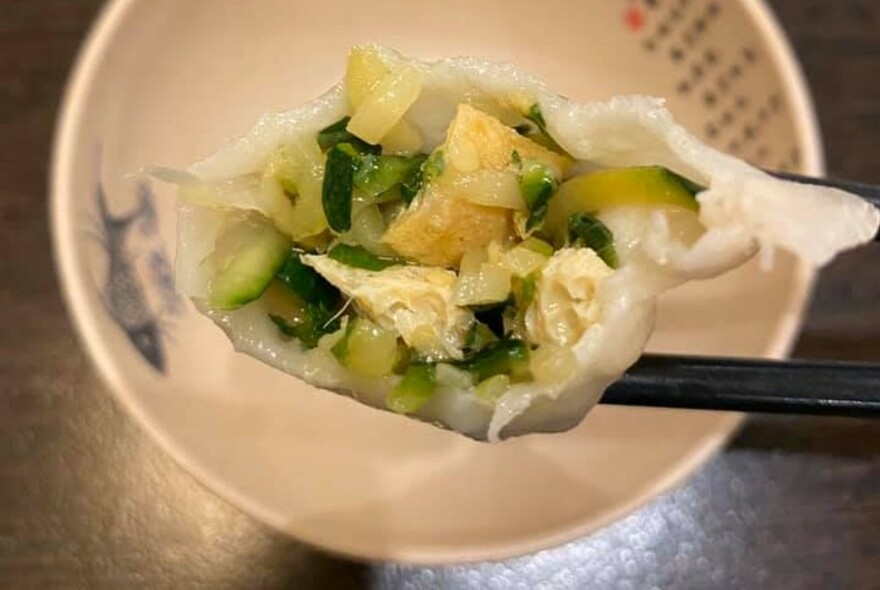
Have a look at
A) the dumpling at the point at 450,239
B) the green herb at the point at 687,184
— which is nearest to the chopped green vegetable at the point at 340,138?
the dumpling at the point at 450,239

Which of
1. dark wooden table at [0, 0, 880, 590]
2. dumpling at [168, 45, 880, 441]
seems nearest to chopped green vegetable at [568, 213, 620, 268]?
dumpling at [168, 45, 880, 441]

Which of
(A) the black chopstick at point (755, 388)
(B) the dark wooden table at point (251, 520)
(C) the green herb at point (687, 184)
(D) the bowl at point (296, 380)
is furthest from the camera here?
(B) the dark wooden table at point (251, 520)

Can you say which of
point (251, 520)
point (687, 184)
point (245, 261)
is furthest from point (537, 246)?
point (251, 520)

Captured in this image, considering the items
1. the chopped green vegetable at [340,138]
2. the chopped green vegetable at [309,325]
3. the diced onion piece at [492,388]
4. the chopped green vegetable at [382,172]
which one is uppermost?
the chopped green vegetable at [340,138]

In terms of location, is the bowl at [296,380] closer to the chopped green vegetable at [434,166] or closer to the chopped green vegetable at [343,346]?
the chopped green vegetable at [343,346]

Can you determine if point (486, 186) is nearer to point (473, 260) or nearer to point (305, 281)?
point (473, 260)

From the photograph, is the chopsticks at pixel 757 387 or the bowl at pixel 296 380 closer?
the chopsticks at pixel 757 387

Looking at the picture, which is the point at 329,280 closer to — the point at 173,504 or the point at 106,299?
the point at 106,299
